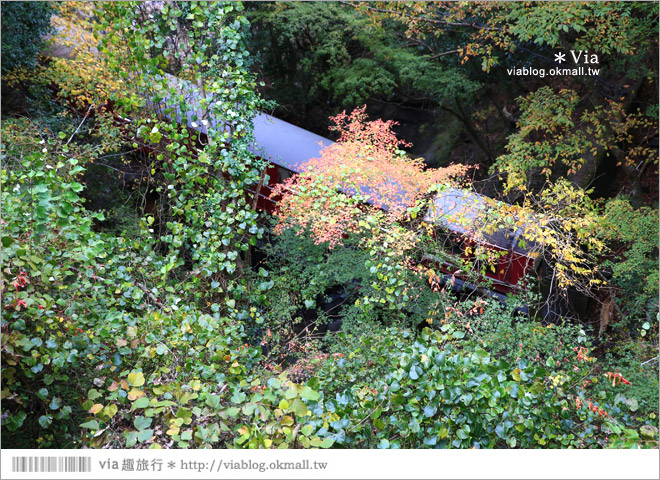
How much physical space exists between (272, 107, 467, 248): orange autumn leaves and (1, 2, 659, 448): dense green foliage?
8 centimetres

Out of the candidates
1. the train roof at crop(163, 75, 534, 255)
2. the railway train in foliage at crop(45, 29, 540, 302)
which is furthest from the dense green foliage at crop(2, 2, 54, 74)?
the train roof at crop(163, 75, 534, 255)

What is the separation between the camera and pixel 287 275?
269 inches

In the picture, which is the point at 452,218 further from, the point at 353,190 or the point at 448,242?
the point at 353,190

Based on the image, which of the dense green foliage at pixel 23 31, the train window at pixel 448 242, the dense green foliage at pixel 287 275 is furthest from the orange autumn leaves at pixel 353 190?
the dense green foliage at pixel 23 31

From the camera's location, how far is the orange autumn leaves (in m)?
A: 6.29

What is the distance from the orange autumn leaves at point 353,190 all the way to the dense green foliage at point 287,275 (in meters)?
0.08

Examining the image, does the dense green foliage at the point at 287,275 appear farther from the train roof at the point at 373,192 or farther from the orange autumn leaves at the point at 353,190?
the train roof at the point at 373,192

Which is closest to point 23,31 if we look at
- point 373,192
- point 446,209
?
point 373,192

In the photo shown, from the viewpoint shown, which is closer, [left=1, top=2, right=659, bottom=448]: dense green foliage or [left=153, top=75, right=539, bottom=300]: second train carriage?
[left=1, top=2, right=659, bottom=448]: dense green foliage

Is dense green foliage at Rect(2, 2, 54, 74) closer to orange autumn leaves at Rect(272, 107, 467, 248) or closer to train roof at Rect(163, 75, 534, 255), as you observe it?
train roof at Rect(163, 75, 534, 255)

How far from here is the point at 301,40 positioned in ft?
32.3

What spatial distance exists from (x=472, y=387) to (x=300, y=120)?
822cm

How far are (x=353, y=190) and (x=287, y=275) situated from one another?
1.39 m

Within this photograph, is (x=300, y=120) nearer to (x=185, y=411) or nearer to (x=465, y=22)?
(x=465, y=22)
